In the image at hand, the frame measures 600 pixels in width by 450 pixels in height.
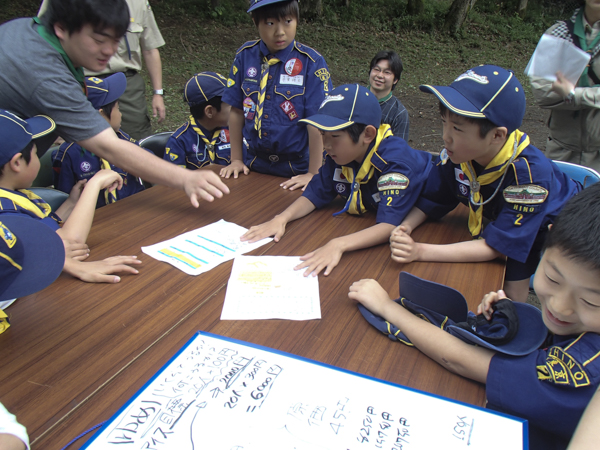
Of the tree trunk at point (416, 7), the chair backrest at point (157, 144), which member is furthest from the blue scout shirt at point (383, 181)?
the tree trunk at point (416, 7)

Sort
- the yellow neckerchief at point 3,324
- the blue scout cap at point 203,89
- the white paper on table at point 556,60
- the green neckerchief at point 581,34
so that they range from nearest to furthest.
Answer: the yellow neckerchief at point 3,324 → the white paper on table at point 556,60 → the green neckerchief at point 581,34 → the blue scout cap at point 203,89

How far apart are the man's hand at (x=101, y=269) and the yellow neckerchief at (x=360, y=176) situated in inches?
36.7

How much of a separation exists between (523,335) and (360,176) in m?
1.01

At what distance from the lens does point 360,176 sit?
1.77 m

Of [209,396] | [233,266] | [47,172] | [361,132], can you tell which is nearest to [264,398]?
[209,396]

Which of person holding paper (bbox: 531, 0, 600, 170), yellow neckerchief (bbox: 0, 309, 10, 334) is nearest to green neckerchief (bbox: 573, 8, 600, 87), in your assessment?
person holding paper (bbox: 531, 0, 600, 170)

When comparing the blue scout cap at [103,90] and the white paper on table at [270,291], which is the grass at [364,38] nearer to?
the blue scout cap at [103,90]

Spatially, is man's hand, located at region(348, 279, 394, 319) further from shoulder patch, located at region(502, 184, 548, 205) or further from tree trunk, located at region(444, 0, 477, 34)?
tree trunk, located at region(444, 0, 477, 34)

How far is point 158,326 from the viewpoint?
1.09 metres

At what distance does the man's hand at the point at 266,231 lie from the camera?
5.24ft

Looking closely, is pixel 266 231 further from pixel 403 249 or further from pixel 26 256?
pixel 26 256

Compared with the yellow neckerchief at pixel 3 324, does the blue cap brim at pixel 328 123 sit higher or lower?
higher

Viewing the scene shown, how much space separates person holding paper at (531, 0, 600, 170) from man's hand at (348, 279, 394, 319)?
1.71 m

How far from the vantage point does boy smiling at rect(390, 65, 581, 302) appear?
137 cm
